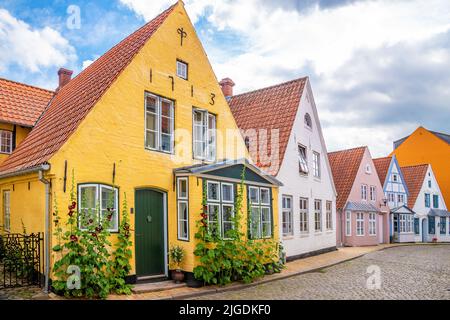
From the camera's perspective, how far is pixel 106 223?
28.2 ft

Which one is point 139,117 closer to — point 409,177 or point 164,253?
point 164,253

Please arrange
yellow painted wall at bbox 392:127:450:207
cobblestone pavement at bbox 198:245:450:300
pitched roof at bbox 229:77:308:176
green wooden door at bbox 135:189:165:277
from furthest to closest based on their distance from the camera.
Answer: yellow painted wall at bbox 392:127:450:207 < pitched roof at bbox 229:77:308:176 < green wooden door at bbox 135:189:165:277 < cobblestone pavement at bbox 198:245:450:300

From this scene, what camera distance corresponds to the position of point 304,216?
57.9 feet

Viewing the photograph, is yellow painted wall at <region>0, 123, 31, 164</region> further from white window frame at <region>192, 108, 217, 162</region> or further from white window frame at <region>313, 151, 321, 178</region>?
white window frame at <region>313, 151, 321, 178</region>

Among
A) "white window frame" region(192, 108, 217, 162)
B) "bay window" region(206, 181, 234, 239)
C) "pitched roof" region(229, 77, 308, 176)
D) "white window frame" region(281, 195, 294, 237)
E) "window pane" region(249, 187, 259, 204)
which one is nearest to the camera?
"bay window" region(206, 181, 234, 239)

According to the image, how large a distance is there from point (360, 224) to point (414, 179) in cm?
1111

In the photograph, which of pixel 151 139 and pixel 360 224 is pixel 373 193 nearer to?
pixel 360 224

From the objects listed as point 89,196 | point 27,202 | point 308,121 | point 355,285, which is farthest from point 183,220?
point 308,121

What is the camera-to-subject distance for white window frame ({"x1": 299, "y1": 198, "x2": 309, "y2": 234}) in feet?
56.7

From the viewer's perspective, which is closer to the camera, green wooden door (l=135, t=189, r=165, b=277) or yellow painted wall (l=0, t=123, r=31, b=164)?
green wooden door (l=135, t=189, r=165, b=277)

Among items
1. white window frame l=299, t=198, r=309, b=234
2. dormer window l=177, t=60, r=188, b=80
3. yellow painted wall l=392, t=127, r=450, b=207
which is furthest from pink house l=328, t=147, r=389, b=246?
dormer window l=177, t=60, r=188, b=80

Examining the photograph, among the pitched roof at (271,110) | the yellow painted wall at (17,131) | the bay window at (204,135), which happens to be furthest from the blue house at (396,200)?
the yellow painted wall at (17,131)

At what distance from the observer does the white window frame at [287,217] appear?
15.9 m

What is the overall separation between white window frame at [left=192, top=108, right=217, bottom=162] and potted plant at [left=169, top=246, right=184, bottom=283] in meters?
2.88
